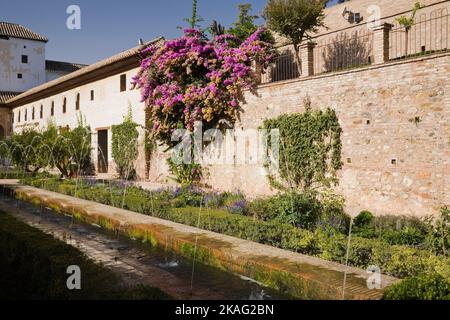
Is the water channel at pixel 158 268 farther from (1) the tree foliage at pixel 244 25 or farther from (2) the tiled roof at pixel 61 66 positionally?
(2) the tiled roof at pixel 61 66

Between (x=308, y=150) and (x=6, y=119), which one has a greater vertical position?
(x=6, y=119)

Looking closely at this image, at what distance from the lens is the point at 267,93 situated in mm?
11273

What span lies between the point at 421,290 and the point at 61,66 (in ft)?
145

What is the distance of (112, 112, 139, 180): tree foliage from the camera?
16.7m

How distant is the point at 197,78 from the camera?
13391mm

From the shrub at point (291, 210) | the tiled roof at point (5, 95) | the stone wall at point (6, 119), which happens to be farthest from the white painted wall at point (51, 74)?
the shrub at point (291, 210)

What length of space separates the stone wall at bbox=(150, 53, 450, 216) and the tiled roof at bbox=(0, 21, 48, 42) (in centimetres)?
3489

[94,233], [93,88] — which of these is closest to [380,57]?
[94,233]

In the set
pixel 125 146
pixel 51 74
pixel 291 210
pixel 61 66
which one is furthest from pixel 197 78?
pixel 61 66

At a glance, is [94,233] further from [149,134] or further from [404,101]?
[149,134]

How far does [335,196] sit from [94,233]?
499 centimetres

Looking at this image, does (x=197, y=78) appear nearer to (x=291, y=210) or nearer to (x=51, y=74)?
(x=291, y=210)

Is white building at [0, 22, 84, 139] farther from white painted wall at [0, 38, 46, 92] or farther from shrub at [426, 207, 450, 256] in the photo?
shrub at [426, 207, 450, 256]
